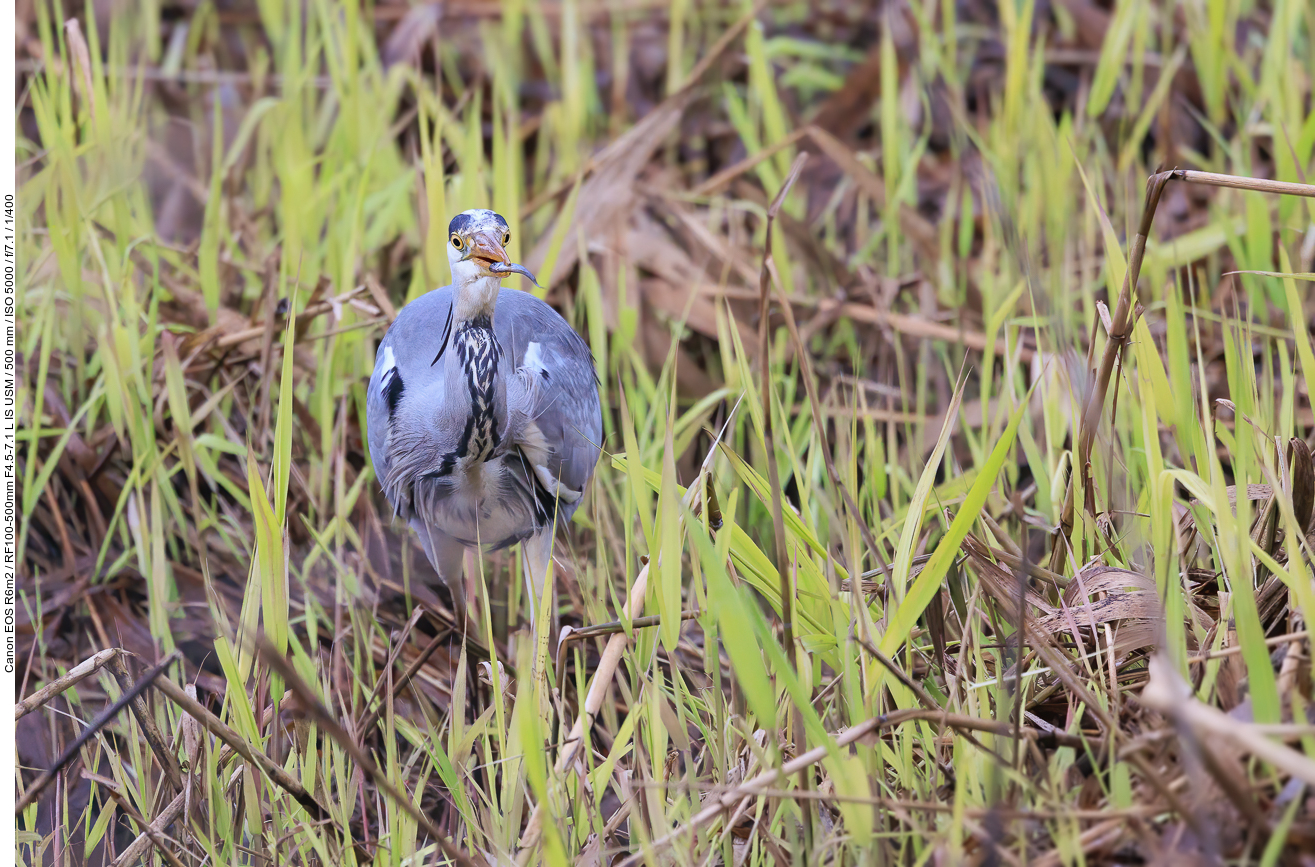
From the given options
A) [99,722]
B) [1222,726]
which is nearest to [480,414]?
[99,722]

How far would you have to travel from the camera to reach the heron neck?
2094 millimetres

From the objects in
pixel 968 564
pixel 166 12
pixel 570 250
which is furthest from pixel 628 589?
pixel 166 12

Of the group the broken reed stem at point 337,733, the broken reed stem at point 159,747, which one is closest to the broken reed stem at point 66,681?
the broken reed stem at point 159,747

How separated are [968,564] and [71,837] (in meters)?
1.57

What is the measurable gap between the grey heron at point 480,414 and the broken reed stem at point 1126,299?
888 millimetres

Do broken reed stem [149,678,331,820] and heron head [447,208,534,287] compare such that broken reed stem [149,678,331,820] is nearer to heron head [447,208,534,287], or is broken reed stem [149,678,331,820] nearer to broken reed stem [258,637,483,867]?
broken reed stem [258,637,483,867]

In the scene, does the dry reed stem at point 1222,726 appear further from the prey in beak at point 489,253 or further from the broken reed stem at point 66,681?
the broken reed stem at point 66,681

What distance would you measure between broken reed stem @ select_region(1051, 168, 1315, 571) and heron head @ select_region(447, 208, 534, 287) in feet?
3.10

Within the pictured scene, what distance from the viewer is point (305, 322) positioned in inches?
110

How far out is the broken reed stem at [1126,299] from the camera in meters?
1.64

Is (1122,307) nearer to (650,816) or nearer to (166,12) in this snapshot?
(650,816)

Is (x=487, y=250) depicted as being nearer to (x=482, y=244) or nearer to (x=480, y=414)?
(x=482, y=244)

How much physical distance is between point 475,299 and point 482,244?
0.43 ft

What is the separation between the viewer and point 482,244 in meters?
2.01
